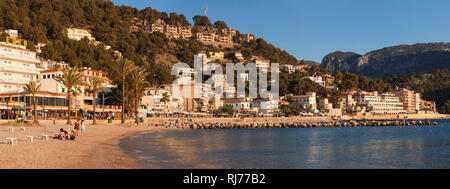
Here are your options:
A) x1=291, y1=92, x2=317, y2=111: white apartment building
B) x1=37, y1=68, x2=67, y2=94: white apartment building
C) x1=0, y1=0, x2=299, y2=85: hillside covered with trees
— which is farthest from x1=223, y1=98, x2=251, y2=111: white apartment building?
x1=37, y1=68, x2=67, y2=94: white apartment building

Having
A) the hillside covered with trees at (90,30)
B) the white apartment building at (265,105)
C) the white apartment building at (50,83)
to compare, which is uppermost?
the hillside covered with trees at (90,30)

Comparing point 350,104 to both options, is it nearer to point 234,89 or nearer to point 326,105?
point 326,105

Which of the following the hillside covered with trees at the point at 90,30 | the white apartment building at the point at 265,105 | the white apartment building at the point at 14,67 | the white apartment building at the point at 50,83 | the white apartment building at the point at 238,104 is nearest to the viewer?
the white apartment building at the point at 14,67

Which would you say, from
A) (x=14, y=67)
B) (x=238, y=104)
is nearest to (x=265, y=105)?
(x=238, y=104)

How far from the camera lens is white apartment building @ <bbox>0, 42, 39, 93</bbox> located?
7019 cm

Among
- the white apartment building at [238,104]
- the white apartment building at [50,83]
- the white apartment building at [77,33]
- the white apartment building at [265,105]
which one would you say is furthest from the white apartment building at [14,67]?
the white apartment building at [77,33]

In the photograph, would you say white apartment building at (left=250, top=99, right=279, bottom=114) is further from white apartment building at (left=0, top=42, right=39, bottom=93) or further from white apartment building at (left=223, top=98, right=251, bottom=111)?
white apartment building at (left=0, top=42, right=39, bottom=93)

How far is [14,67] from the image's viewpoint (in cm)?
7269

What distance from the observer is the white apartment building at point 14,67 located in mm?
70188

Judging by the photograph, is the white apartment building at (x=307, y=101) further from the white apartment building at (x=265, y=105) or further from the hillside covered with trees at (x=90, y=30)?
the hillside covered with trees at (x=90, y=30)

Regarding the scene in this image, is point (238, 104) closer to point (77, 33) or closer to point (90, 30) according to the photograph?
point (77, 33)

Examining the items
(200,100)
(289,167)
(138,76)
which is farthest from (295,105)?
(289,167)

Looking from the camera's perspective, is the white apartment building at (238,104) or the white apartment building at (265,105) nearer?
the white apartment building at (238,104)

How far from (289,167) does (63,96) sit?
189 ft
